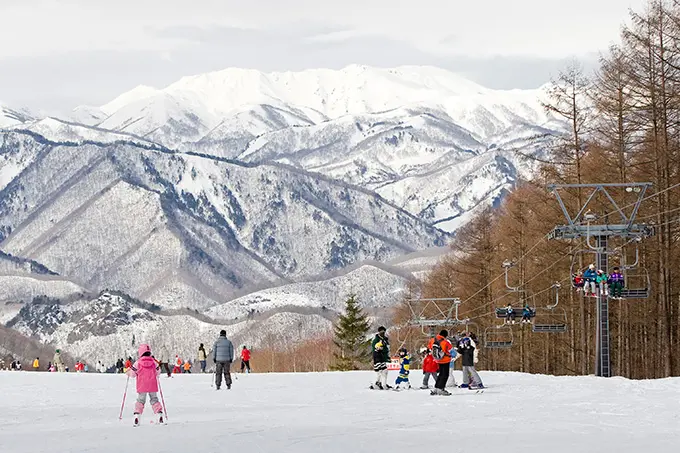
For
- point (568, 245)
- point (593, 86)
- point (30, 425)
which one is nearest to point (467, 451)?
point (30, 425)

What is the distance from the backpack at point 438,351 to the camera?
29.8 m

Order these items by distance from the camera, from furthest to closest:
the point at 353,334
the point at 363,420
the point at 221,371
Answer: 1. the point at 353,334
2. the point at 221,371
3. the point at 363,420

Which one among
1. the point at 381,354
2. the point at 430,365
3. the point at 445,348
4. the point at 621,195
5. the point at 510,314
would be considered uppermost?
the point at 621,195

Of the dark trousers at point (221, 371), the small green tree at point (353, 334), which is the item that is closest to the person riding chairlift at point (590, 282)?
the dark trousers at point (221, 371)

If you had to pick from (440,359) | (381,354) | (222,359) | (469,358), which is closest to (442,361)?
(440,359)

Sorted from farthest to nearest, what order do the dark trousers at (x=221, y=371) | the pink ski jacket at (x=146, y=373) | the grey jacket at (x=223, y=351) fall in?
1. the grey jacket at (x=223, y=351)
2. the dark trousers at (x=221, y=371)
3. the pink ski jacket at (x=146, y=373)

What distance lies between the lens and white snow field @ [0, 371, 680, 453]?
17.7 m

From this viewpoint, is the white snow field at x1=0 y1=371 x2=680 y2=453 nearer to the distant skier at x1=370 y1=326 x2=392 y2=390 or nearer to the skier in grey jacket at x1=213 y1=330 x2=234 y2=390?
the distant skier at x1=370 y1=326 x2=392 y2=390

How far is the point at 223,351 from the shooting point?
3662 cm

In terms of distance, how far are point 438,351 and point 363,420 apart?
806 cm

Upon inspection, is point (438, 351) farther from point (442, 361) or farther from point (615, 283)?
point (615, 283)

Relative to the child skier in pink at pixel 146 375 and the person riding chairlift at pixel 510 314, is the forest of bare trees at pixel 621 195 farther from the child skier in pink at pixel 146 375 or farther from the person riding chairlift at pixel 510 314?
the child skier in pink at pixel 146 375

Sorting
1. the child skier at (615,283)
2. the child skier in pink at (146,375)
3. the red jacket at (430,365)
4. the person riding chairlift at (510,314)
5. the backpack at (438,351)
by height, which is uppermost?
the child skier at (615,283)

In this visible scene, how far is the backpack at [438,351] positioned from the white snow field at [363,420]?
3.71 feet
